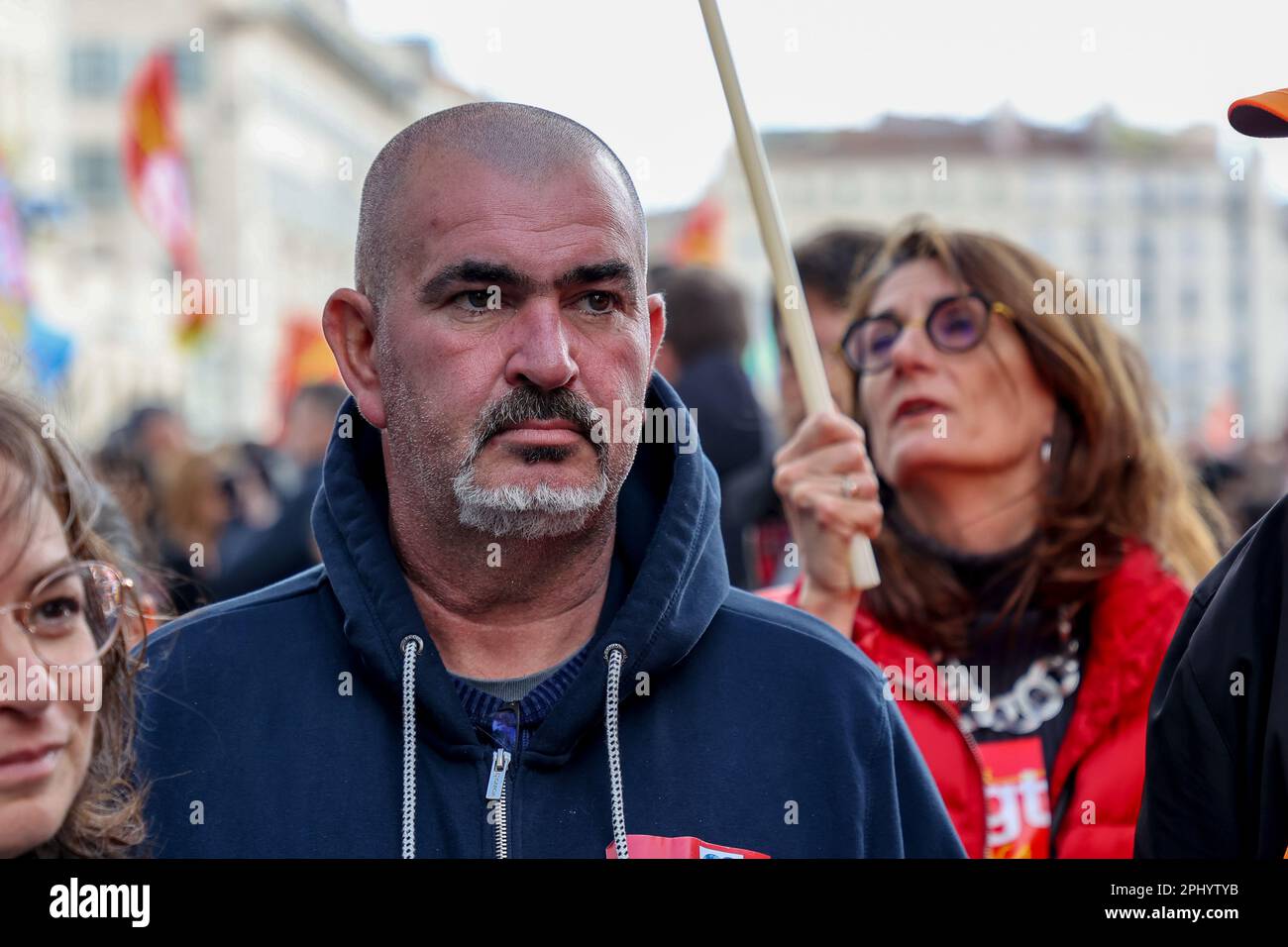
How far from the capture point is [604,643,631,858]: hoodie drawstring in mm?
1686

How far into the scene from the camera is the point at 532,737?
1.70 metres

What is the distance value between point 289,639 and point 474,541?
24cm

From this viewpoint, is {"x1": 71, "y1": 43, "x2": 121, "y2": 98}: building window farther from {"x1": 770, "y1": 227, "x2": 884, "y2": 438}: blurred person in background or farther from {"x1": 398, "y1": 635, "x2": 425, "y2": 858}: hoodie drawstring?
{"x1": 398, "y1": 635, "x2": 425, "y2": 858}: hoodie drawstring

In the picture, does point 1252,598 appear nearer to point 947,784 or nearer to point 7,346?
point 947,784

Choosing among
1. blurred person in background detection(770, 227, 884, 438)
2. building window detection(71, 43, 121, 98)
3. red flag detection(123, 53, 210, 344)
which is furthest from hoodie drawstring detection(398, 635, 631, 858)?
building window detection(71, 43, 121, 98)

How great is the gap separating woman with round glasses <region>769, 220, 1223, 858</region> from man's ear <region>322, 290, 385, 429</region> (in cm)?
67

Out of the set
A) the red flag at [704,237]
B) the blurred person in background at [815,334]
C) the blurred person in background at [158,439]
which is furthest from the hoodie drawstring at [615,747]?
the red flag at [704,237]

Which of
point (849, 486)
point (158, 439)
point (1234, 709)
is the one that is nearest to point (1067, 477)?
point (849, 486)

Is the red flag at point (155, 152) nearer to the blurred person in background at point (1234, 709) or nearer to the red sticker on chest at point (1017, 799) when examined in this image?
the red sticker on chest at point (1017, 799)

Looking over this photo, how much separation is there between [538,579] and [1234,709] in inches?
29.3

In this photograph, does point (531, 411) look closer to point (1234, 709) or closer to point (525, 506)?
point (525, 506)

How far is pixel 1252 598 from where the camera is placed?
159 centimetres

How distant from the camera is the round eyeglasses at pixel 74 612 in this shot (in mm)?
1586

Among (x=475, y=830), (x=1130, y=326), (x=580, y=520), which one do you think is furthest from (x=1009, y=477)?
(x=475, y=830)
